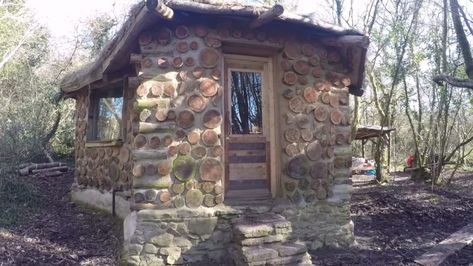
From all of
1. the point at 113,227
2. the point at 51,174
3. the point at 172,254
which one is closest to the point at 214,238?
the point at 172,254

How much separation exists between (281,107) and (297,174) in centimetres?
86

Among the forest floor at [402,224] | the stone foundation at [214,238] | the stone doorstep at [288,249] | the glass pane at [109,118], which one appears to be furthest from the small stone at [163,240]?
the glass pane at [109,118]

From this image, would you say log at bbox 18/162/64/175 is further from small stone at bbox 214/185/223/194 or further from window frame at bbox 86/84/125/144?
small stone at bbox 214/185/223/194

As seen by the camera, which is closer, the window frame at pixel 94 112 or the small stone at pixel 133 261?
the small stone at pixel 133 261

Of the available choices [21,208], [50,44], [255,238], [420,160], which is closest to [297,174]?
[255,238]

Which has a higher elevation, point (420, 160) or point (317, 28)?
point (317, 28)

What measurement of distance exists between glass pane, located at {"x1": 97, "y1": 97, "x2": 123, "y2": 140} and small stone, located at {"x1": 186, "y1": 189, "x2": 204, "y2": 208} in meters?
2.05

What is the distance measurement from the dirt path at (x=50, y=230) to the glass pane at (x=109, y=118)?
1.31 metres

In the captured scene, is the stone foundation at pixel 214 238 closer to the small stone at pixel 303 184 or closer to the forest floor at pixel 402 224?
the small stone at pixel 303 184

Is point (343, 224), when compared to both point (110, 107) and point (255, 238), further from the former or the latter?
point (110, 107)

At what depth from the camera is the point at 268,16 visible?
4.22m

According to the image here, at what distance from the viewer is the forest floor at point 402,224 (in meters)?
4.59

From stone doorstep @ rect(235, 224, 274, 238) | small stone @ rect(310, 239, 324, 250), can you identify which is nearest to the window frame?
stone doorstep @ rect(235, 224, 274, 238)

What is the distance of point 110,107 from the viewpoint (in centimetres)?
632
